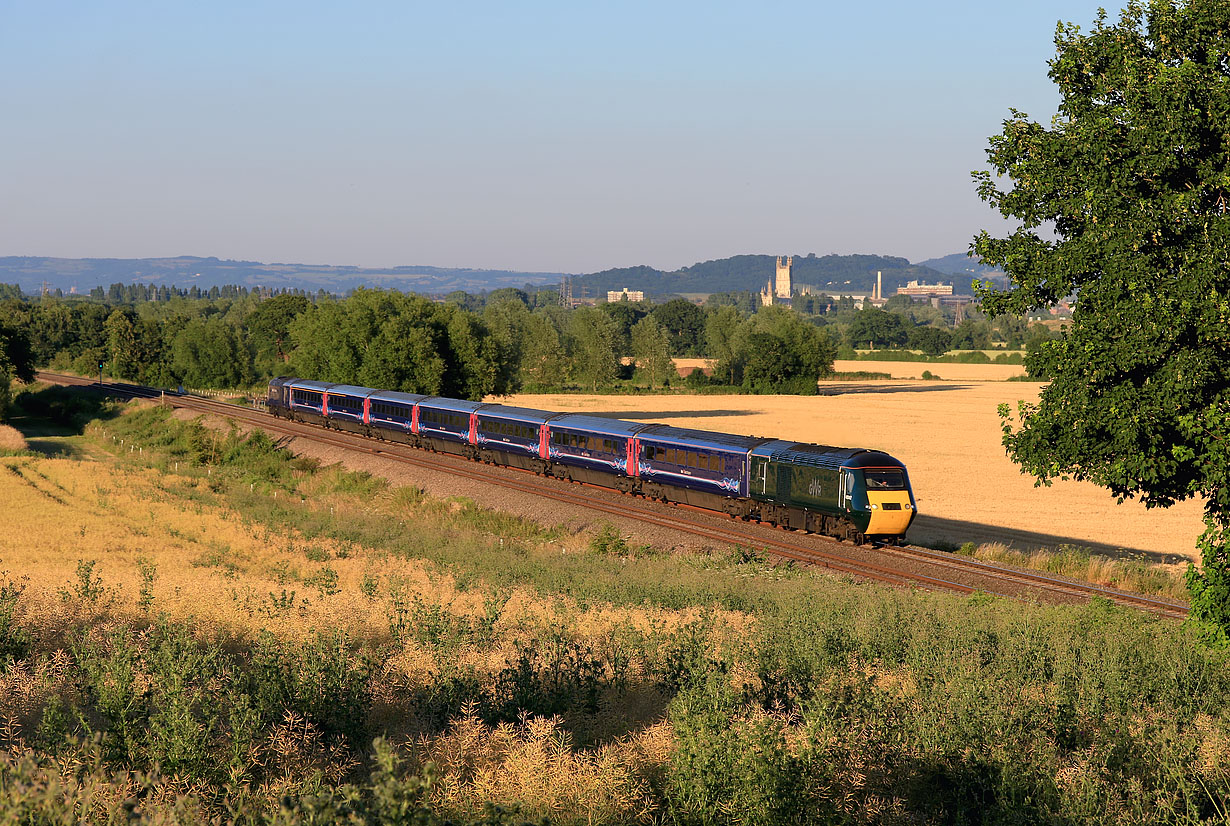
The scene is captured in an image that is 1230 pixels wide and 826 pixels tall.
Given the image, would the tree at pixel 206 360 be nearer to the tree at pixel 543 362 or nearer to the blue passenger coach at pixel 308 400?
the tree at pixel 543 362

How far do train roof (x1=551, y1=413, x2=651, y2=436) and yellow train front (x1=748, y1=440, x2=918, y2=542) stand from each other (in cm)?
764

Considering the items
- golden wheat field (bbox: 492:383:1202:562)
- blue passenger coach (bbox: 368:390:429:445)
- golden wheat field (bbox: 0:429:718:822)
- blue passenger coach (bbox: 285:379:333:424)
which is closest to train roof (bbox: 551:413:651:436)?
golden wheat field (bbox: 0:429:718:822)

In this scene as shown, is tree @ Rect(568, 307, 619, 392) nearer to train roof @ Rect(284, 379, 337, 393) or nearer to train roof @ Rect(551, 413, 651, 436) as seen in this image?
train roof @ Rect(284, 379, 337, 393)

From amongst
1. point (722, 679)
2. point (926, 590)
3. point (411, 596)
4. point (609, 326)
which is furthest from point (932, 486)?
point (609, 326)

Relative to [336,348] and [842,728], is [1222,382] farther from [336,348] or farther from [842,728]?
[336,348]

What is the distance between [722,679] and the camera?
35.8 ft

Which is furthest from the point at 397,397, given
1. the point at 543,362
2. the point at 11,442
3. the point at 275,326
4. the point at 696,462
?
the point at 275,326

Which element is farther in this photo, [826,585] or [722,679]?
[826,585]

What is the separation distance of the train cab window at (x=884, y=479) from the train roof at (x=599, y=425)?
37.8 feet

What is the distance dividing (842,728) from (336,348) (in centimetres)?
6803

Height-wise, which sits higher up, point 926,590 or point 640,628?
point 640,628

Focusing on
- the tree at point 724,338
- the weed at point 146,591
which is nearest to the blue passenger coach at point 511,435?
the weed at point 146,591

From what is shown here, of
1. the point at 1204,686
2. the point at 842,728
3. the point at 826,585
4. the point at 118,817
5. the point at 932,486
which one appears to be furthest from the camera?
the point at 932,486

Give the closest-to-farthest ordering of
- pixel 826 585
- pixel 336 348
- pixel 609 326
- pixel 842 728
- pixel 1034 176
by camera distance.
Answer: pixel 842 728 → pixel 1034 176 → pixel 826 585 → pixel 336 348 → pixel 609 326
